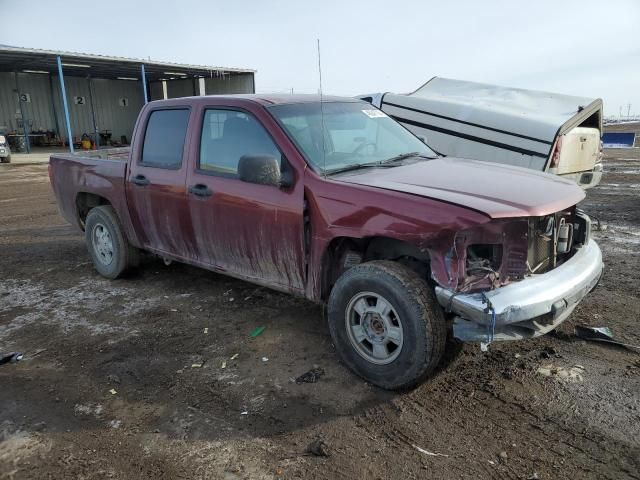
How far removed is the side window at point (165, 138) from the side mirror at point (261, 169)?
3.72ft

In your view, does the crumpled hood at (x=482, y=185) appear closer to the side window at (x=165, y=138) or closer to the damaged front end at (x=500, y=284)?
the damaged front end at (x=500, y=284)

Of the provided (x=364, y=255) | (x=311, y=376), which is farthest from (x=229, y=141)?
(x=311, y=376)

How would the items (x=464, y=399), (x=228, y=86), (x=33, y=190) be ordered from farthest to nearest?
(x=228, y=86) → (x=33, y=190) → (x=464, y=399)

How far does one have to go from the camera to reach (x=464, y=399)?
304cm

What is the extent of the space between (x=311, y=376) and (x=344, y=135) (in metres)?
1.90

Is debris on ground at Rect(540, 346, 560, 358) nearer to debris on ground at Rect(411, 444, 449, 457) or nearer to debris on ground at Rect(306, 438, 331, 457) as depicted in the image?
debris on ground at Rect(411, 444, 449, 457)

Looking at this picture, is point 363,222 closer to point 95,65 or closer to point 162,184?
point 162,184

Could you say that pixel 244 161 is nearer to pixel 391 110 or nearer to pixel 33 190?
pixel 391 110

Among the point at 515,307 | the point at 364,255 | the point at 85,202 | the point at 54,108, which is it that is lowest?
the point at 515,307

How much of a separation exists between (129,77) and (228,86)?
642 cm

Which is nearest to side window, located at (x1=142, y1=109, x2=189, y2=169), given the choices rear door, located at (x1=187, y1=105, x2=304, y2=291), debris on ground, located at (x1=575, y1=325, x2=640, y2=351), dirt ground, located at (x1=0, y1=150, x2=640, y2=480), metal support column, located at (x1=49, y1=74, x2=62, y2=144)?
rear door, located at (x1=187, y1=105, x2=304, y2=291)

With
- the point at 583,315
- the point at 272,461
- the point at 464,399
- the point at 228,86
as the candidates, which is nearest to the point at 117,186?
the point at 272,461

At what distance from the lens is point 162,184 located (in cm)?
445

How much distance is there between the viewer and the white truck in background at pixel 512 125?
6684 millimetres
